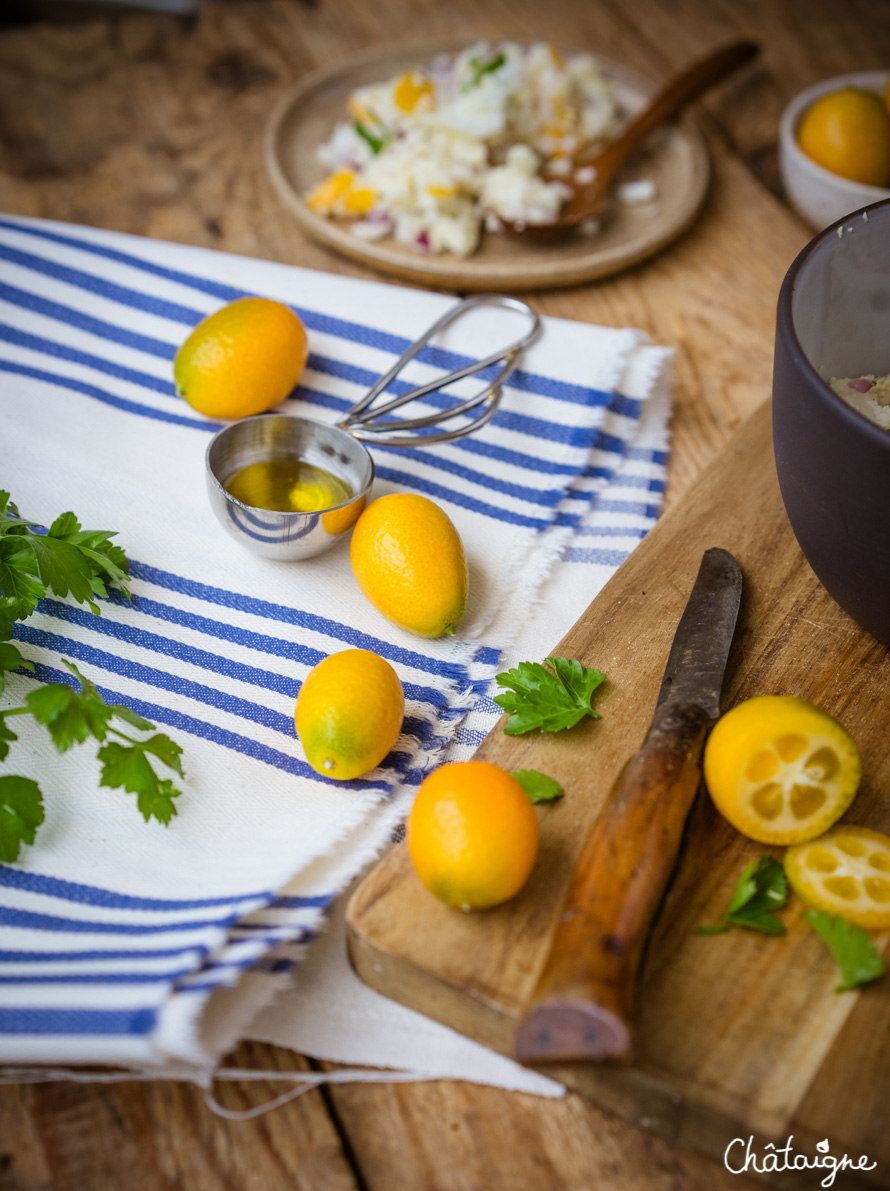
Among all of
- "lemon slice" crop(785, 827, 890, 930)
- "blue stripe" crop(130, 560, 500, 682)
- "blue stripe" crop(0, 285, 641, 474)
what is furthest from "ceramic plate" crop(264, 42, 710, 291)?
"lemon slice" crop(785, 827, 890, 930)

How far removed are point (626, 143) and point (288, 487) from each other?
1.00 meters

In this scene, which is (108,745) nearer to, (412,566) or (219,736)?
(219,736)

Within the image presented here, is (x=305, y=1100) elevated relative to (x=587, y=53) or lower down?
lower down

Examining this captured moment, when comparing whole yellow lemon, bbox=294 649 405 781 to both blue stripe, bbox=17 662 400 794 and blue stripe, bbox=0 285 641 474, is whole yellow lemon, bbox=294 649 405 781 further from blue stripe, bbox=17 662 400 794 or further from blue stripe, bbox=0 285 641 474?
blue stripe, bbox=0 285 641 474

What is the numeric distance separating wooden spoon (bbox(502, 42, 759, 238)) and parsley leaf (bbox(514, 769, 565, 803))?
101 cm

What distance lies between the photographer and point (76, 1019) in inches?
28.9

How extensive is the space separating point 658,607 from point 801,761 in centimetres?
28

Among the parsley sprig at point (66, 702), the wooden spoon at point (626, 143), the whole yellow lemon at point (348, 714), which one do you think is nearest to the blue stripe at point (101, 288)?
the parsley sprig at point (66, 702)

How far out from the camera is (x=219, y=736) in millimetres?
977

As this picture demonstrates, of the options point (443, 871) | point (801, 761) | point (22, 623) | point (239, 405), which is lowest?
point (22, 623)

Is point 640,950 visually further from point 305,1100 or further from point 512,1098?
point 305,1100

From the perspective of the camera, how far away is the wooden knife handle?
26.6 inches

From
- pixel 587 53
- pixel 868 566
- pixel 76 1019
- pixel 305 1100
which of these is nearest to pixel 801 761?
pixel 868 566

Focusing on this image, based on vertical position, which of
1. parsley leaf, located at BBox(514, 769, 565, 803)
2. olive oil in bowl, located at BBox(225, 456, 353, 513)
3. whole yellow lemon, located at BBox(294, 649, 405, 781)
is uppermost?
parsley leaf, located at BBox(514, 769, 565, 803)
